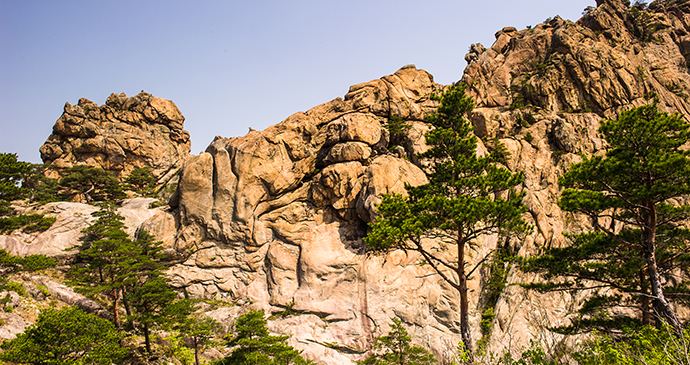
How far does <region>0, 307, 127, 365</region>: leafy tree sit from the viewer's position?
11.8 m

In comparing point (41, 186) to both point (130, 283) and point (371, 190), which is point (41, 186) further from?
point (371, 190)

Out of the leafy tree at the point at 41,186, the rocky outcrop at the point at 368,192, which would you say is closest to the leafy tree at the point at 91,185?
the leafy tree at the point at 41,186

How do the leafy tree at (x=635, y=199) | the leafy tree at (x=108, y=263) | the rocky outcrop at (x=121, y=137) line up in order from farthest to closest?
the rocky outcrop at (x=121, y=137) → the leafy tree at (x=108, y=263) → the leafy tree at (x=635, y=199)

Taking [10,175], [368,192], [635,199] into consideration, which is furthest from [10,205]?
[635,199]

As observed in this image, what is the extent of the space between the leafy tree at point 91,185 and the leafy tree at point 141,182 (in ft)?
7.32

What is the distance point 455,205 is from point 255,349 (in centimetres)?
1172

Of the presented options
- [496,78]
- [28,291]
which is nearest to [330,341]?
[28,291]

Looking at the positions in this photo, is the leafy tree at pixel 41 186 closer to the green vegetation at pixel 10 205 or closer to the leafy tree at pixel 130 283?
the green vegetation at pixel 10 205

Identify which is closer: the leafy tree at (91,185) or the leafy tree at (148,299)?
the leafy tree at (148,299)

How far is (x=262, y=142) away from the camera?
28.5 meters

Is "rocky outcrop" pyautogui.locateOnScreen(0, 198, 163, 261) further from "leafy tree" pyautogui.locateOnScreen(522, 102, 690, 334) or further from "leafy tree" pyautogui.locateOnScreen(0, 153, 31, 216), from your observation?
"leafy tree" pyautogui.locateOnScreen(522, 102, 690, 334)

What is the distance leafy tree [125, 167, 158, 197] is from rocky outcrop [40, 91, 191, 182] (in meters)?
4.09

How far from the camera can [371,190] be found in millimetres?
25172

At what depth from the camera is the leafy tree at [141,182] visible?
137ft
